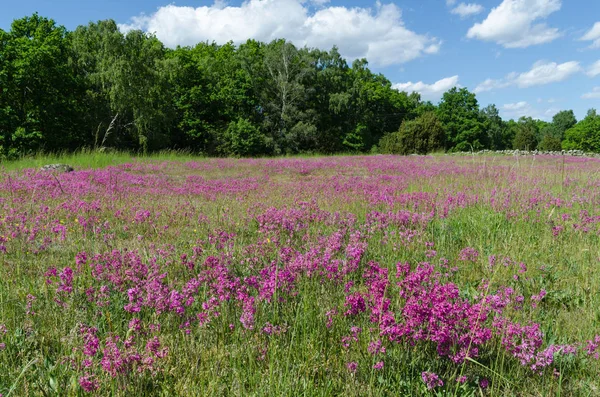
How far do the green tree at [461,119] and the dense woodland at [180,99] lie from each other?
4129 millimetres

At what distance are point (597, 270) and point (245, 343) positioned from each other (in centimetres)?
406

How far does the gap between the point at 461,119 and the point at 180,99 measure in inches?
2291

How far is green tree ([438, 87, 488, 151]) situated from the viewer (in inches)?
2918

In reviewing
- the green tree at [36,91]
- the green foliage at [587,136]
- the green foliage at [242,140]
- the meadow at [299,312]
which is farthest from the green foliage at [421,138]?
the green foliage at [587,136]

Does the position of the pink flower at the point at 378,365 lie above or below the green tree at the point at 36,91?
below

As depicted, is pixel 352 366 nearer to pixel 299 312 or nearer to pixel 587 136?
pixel 299 312

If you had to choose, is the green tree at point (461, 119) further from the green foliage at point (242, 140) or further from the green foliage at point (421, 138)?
the green foliage at point (242, 140)

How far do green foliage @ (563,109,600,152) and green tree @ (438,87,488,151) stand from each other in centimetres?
3346

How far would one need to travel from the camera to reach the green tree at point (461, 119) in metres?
74.1

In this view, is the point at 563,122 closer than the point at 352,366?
No

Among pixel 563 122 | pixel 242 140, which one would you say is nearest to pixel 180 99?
pixel 242 140

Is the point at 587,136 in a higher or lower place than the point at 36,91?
higher

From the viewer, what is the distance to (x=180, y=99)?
136 feet

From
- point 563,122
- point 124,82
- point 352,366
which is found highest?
point 563,122
